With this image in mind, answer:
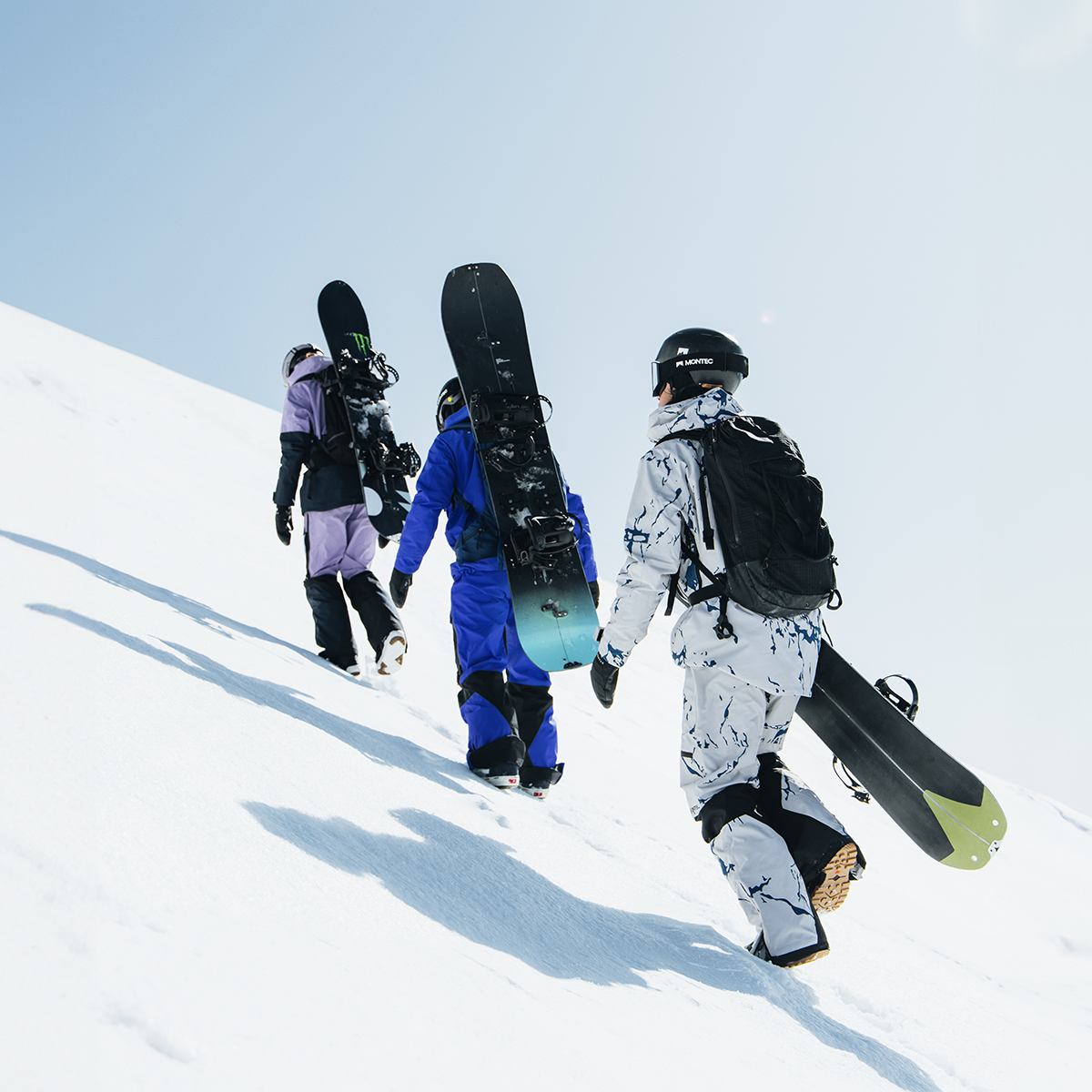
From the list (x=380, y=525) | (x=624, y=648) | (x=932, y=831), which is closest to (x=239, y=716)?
(x=624, y=648)

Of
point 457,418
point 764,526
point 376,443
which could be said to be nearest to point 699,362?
point 764,526

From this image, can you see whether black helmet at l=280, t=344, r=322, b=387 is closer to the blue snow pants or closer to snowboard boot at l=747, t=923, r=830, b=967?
the blue snow pants

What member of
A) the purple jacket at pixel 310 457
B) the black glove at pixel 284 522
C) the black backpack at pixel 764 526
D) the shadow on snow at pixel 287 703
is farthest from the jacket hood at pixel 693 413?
the black glove at pixel 284 522

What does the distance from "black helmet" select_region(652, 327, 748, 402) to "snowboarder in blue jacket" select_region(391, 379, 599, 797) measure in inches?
50.9

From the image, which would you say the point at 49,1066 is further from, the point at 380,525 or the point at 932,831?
the point at 380,525

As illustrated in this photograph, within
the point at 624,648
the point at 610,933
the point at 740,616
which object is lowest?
the point at 610,933

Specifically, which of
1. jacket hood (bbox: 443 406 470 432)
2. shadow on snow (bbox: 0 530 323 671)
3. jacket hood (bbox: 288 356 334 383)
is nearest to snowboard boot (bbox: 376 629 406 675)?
shadow on snow (bbox: 0 530 323 671)

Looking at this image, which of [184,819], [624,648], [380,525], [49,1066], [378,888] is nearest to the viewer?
[49,1066]

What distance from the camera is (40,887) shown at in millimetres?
1165

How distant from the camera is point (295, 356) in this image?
17.6ft

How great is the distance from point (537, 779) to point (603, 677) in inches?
45.6

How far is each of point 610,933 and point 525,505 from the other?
2178mm

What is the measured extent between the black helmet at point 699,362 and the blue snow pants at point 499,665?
1.41 meters

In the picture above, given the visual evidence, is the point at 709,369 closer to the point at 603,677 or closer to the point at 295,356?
the point at 603,677
